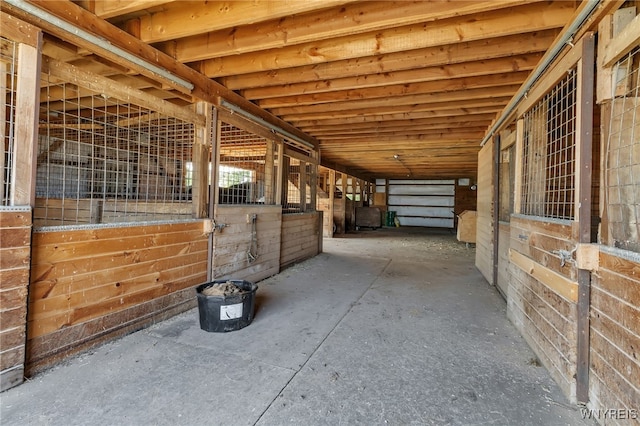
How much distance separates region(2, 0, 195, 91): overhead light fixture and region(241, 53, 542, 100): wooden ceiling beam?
1.06 metres

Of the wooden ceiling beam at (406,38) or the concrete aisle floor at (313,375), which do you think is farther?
the wooden ceiling beam at (406,38)

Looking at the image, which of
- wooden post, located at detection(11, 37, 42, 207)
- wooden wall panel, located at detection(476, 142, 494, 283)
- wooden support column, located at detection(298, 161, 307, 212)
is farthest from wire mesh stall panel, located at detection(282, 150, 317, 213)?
wooden post, located at detection(11, 37, 42, 207)

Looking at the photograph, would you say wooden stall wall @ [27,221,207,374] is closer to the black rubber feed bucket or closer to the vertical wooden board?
the black rubber feed bucket

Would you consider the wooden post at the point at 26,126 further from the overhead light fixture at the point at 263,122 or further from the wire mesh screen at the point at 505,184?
the wire mesh screen at the point at 505,184

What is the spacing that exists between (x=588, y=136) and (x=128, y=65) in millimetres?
3061

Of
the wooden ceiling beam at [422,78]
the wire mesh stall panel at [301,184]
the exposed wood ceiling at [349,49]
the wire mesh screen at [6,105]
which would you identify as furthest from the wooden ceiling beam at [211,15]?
the wire mesh stall panel at [301,184]

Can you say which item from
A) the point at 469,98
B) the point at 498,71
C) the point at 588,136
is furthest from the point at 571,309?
the point at 469,98

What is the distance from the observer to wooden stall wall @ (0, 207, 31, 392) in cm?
162

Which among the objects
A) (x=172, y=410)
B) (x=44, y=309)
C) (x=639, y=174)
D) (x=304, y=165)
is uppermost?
(x=304, y=165)

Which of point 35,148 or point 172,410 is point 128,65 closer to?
point 35,148

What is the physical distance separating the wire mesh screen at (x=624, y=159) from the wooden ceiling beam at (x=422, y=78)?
140cm

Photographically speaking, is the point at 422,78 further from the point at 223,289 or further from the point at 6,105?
the point at 6,105

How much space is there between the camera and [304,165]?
5.65 metres

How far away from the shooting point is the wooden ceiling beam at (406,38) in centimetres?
212
